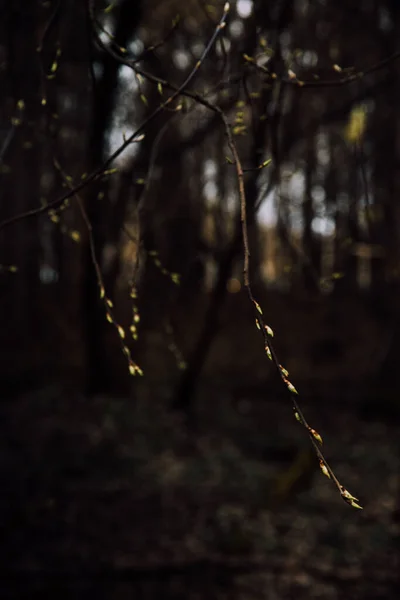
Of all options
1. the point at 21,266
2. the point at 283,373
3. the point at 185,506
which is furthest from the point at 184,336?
the point at 283,373

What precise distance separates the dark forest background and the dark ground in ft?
0.09

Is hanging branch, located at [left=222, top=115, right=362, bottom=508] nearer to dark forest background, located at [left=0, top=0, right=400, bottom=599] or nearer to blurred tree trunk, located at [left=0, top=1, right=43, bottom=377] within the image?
dark forest background, located at [left=0, top=0, right=400, bottom=599]

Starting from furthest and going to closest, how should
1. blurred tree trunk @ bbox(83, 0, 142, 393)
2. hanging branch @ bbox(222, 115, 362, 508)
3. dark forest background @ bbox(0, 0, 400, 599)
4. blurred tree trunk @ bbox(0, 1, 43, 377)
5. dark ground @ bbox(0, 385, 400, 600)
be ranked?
blurred tree trunk @ bbox(0, 1, 43, 377), blurred tree trunk @ bbox(83, 0, 142, 393), dark ground @ bbox(0, 385, 400, 600), dark forest background @ bbox(0, 0, 400, 599), hanging branch @ bbox(222, 115, 362, 508)

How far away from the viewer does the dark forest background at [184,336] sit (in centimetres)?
357

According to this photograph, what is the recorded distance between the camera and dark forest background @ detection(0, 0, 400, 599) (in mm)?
3574

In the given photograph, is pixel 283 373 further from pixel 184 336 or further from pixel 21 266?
pixel 21 266

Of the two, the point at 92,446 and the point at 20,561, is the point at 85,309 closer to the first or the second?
the point at 92,446

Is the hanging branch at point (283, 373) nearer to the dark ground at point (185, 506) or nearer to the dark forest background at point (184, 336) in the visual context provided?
the dark forest background at point (184, 336)

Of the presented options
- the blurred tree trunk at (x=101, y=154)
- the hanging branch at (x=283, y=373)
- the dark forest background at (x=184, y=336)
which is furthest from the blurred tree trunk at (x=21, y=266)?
the hanging branch at (x=283, y=373)

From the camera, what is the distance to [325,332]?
47.6 feet

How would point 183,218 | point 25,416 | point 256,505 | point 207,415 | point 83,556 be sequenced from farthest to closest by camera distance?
1. point 183,218
2. point 207,415
3. point 25,416
4. point 256,505
5. point 83,556

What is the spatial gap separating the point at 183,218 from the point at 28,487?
5.12 meters

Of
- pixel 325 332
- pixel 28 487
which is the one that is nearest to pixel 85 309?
pixel 28 487

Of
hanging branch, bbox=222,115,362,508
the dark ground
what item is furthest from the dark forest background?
hanging branch, bbox=222,115,362,508
